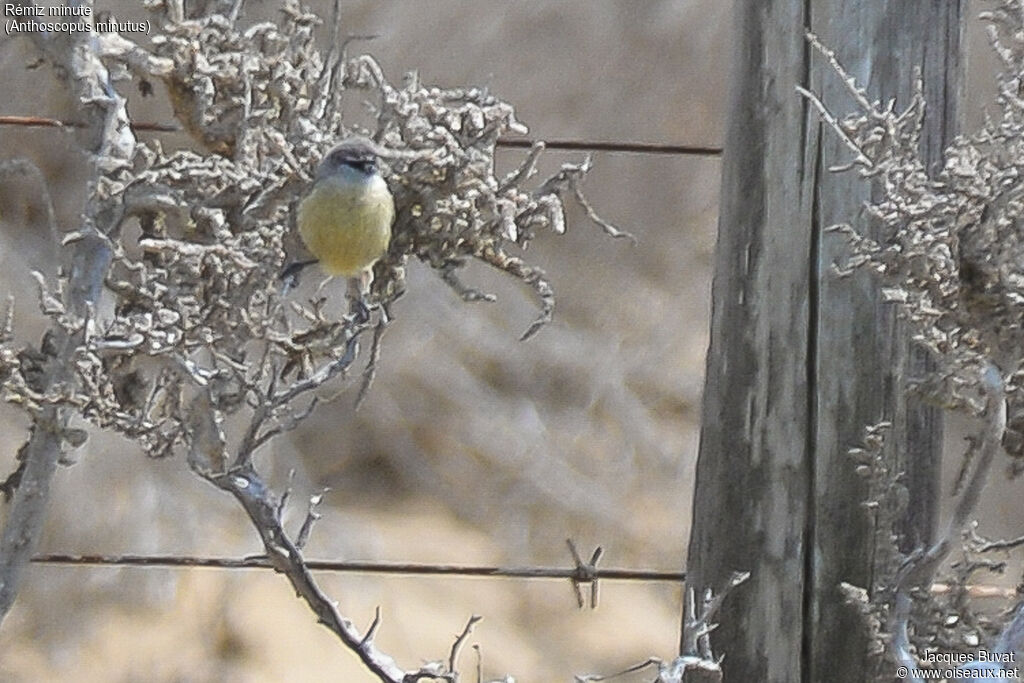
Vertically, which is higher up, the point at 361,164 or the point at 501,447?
the point at 361,164

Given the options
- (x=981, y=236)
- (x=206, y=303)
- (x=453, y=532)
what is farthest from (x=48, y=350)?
(x=453, y=532)

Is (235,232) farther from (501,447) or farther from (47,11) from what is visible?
(501,447)

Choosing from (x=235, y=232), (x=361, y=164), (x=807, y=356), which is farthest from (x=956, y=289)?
(x=235, y=232)

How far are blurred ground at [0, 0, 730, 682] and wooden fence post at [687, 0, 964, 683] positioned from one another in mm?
1577

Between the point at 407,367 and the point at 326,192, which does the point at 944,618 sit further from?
the point at 407,367

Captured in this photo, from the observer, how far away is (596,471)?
3178 mm

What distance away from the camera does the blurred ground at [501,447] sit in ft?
9.72

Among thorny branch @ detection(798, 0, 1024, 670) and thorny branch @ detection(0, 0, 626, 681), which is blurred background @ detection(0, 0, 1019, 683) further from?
thorny branch @ detection(798, 0, 1024, 670)

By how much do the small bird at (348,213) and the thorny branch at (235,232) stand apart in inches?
0.8

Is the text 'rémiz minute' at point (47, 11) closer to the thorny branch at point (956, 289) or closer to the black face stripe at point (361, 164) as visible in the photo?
the black face stripe at point (361, 164)

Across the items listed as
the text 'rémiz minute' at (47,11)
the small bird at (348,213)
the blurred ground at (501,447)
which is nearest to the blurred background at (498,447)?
the blurred ground at (501,447)

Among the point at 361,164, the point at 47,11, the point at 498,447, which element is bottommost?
the point at 498,447

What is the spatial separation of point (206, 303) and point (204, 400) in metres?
0.07

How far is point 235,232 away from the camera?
128 cm
